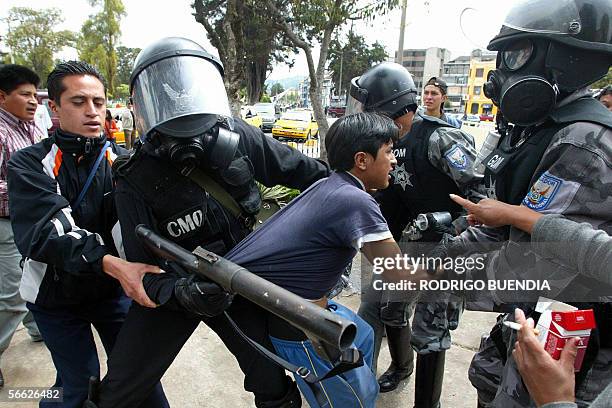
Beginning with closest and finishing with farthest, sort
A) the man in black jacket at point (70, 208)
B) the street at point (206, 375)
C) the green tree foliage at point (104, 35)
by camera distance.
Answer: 1. the man in black jacket at point (70, 208)
2. the street at point (206, 375)
3. the green tree foliage at point (104, 35)

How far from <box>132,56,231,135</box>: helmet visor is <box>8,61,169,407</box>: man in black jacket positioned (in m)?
0.43

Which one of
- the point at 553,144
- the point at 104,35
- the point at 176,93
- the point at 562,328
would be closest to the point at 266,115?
the point at 104,35

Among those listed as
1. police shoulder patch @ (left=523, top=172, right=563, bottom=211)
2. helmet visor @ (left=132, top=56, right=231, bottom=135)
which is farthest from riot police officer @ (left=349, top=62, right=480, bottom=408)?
helmet visor @ (left=132, top=56, right=231, bottom=135)

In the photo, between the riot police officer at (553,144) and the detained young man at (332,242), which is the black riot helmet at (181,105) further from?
the riot police officer at (553,144)

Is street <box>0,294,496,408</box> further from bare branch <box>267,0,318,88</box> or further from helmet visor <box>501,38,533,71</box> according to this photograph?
bare branch <box>267,0,318,88</box>

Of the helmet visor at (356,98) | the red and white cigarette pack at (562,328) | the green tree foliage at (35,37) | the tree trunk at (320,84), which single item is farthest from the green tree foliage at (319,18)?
the green tree foliage at (35,37)

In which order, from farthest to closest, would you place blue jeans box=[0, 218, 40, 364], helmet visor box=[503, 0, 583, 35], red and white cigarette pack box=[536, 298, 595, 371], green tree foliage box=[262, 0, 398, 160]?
green tree foliage box=[262, 0, 398, 160]
blue jeans box=[0, 218, 40, 364]
helmet visor box=[503, 0, 583, 35]
red and white cigarette pack box=[536, 298, 595, 371]

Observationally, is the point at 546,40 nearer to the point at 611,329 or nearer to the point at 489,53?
the point at 489,53

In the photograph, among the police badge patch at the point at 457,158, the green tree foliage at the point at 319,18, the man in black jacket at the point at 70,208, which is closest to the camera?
the man in black jacket at the point at 70,208

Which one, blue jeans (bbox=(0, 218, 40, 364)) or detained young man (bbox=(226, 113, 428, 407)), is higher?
detained young man (bbox=(226, 113, 428, 407))

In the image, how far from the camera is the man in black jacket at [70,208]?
1.75m

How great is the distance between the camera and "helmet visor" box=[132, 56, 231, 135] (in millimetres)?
1510

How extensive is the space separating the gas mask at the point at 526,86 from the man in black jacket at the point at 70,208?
5.15 ft

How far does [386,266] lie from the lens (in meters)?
1.58
